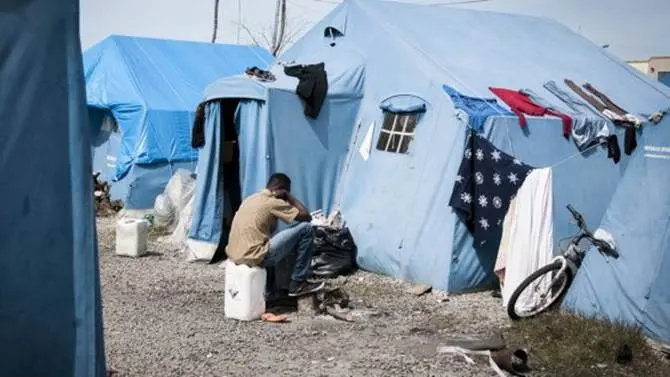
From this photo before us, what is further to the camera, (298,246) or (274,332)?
(298,246)

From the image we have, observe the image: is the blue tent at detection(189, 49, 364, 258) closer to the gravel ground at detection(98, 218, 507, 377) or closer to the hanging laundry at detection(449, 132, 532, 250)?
the gravel ground at detection(98, 218, 507, 377)

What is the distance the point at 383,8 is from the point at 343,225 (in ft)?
10.8

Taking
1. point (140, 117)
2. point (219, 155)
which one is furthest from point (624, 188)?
point (140, 117)

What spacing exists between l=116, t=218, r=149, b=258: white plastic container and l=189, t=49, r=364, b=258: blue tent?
686 mm

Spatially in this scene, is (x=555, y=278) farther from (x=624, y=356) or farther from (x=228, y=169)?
(x=228, y=169)

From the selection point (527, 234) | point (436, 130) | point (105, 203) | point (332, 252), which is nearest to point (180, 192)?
point (105, 203)

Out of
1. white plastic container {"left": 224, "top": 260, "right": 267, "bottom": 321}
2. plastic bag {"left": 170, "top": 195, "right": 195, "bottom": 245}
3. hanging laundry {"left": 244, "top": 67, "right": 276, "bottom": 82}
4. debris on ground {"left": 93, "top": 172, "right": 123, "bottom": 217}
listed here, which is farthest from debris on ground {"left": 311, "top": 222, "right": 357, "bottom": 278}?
debris on ground {"left": 93, "top": 172, "right": 123, "bottom": 217}

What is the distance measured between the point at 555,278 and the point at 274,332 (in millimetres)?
2928

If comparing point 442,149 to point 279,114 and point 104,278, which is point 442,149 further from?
point 104,278

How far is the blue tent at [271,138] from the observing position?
34.2 feet

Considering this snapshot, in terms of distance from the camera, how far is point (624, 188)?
26.6 feet

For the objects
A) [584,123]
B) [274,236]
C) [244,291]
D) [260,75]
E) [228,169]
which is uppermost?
[260,75]

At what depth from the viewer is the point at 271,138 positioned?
10.4m

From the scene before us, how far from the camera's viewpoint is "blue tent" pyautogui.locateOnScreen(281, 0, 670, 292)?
9.57 m
